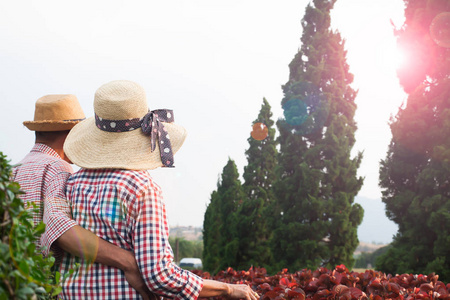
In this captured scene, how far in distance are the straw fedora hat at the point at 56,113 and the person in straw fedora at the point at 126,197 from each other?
1.03 meters

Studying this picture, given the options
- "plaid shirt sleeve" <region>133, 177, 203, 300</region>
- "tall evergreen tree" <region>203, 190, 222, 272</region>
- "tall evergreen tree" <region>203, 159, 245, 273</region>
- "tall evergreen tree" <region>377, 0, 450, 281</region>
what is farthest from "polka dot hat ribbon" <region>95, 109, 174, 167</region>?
"tall evergreen tree" <region>203, 190, 222, 272</region>

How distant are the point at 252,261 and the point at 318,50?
9.15m

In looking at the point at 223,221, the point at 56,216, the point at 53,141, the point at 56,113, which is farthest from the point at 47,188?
the point at 223,221

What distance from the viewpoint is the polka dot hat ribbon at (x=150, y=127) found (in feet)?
6.97

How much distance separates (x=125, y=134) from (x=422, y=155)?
1412cm

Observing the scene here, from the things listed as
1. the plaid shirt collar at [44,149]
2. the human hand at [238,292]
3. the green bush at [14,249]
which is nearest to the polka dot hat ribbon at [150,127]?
the human hand at [238,292]

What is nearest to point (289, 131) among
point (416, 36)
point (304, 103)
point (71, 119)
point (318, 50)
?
point (304, 103)

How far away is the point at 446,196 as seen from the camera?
517 inches

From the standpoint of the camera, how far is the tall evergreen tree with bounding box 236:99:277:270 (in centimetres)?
1827

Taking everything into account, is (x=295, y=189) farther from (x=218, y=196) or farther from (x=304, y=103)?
(x=218, y=196)

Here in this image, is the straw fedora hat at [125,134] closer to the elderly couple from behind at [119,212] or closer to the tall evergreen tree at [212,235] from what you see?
the elderly couple from behind at [119,212]

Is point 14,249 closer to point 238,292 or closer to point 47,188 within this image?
point 47,188

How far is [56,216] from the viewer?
1968 millimetres

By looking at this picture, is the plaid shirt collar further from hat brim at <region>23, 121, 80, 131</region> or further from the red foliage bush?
the red foliage bush
